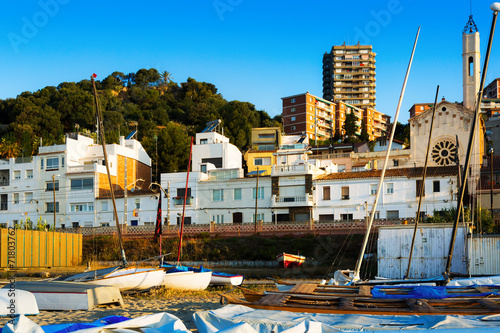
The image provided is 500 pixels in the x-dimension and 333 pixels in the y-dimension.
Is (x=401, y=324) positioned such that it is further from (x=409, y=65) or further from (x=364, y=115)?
(x=364, y=115)

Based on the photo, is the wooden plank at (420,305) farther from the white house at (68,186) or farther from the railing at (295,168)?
the white house at (68,186)

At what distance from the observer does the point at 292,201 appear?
5962cm

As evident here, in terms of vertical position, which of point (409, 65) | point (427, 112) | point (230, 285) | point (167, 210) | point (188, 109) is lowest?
point (230, 285)

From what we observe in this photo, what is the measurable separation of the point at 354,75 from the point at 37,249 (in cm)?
12062

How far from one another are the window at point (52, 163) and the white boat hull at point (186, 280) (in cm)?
4485

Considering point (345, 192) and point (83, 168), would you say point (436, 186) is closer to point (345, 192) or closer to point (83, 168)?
point (345, 192)

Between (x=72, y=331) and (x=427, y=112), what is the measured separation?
64.2m

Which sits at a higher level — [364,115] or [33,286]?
[364,115]

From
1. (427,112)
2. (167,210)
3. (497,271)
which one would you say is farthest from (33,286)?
(427,112)

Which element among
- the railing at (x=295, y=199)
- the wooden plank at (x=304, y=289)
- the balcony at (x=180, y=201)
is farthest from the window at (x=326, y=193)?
the wooden plank at (x=304, y=289)

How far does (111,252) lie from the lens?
52.7m

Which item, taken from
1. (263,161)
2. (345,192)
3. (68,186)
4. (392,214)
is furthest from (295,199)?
(68,186)

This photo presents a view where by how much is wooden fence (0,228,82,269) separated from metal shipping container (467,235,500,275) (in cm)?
3039

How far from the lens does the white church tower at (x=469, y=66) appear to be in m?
72.9
